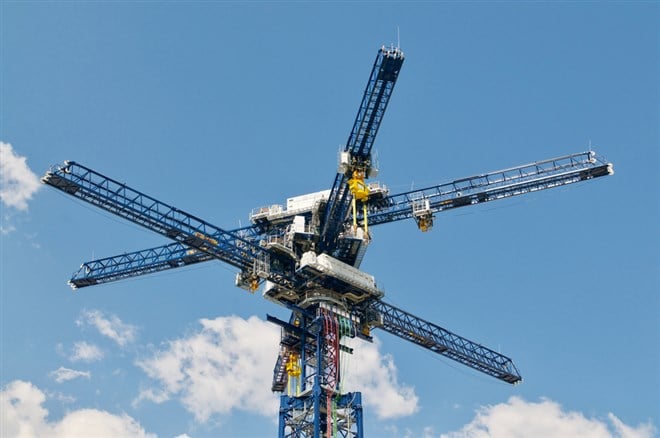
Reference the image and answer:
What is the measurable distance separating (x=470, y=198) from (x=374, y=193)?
30.6ft

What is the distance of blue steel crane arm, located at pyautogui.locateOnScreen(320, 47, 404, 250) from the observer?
8431cm

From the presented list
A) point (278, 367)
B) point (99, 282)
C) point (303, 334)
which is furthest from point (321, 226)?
point (99, 282)

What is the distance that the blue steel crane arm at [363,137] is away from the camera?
3319 inches

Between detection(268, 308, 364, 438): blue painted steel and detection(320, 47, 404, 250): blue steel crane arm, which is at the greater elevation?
detection(320, 47, 404, 250): blue steel crane arm

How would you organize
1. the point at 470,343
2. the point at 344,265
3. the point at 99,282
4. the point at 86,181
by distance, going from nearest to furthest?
the point at 86,181
the point at 344,265
the point at 99,282
the point at 470,343

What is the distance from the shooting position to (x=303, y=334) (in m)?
91.9

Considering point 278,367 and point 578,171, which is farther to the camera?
point 278,367

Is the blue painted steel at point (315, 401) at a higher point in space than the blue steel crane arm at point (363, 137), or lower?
lower

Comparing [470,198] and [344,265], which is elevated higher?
[470,198]

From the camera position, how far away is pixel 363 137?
87.4m

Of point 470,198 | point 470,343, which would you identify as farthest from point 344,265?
point 470,343

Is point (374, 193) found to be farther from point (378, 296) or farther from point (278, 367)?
point (278, 367)

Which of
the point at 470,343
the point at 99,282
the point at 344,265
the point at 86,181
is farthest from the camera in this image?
the point at 470,343

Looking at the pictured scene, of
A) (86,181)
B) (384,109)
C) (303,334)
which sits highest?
(384,109)
